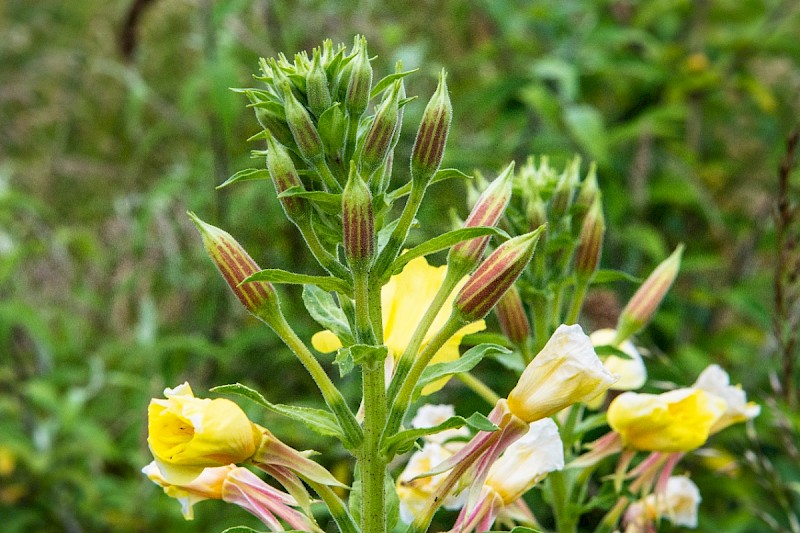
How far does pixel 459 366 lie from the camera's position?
662mm

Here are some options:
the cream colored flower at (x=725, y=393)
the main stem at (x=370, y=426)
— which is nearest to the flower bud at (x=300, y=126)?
the main stem at (x=370, y=426)

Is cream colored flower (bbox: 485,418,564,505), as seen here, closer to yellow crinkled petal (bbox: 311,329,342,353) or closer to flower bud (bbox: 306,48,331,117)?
yellow crinkled petal (bbox: 311,329,342,353)

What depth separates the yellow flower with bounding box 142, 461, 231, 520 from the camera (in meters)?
0.67

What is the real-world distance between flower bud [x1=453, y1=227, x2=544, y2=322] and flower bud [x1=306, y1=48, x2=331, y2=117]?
18 centimetres

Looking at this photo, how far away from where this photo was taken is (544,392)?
0.64m

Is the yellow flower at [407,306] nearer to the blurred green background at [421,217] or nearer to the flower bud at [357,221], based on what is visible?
the flower bud at [357,221]

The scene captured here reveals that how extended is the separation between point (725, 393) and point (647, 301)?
0.41 feet

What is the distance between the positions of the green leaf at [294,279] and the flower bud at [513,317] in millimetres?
198

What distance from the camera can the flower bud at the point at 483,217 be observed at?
698 millimetres

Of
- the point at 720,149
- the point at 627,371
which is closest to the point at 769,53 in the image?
the point at 720,149

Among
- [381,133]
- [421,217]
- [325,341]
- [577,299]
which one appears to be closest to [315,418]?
[325,341]

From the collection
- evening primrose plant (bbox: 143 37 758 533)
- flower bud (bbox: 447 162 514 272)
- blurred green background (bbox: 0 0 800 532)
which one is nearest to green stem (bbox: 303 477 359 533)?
evening primrose plant (bbox: 143 37 758 533)

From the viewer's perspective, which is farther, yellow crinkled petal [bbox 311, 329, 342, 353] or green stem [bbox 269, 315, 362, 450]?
yellow crinkled petal [bbox 311, 329, 342, 353]

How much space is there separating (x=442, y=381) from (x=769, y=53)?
245 centimetres
